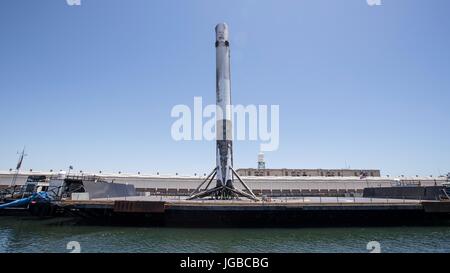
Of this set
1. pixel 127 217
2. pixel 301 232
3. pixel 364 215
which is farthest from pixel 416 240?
pixel 127 217

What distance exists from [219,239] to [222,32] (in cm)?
3468

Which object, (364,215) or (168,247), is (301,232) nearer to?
(364,215)

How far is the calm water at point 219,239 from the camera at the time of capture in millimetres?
18547

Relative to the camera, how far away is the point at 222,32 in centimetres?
4338

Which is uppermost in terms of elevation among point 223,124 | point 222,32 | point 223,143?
point 222,32

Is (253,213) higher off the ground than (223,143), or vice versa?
(223,143)

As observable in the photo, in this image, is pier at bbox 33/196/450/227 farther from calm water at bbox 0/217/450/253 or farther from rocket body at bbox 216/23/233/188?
rocket body at bbox 216/23/233/188

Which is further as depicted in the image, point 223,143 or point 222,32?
point 222,32

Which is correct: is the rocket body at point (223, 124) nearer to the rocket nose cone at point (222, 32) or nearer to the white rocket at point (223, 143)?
the white rocket at point (223, 143)

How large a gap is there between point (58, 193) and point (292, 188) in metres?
56.5

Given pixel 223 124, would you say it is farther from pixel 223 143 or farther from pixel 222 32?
pixel 222 32

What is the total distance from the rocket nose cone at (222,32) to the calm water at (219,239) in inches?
1253

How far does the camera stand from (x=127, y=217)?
28.7 meters

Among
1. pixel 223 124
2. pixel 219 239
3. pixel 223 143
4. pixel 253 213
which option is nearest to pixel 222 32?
pixel 223 124
